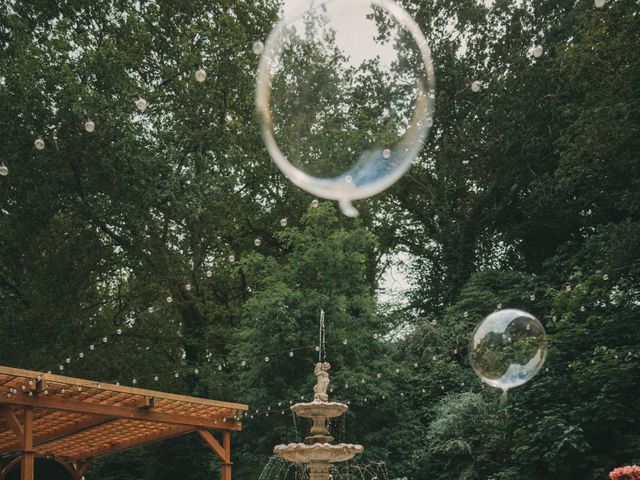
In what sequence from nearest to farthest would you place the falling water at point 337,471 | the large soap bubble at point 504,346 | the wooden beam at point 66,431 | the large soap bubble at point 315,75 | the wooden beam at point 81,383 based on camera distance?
the large soap bubble at point 315,75 → the large soap bubble at point 504,346 → the wooden beam at point 81,383 → the wooden beam at point 66,431 → the falling water at point 337,471

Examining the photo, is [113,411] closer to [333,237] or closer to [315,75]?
[315,75]

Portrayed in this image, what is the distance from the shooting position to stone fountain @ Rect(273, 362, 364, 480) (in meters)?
8.46

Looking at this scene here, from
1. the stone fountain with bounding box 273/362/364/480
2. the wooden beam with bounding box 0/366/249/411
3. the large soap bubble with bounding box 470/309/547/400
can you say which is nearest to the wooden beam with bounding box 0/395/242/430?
the wooden beam with bounding box 0/366/249/411

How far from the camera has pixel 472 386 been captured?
48.2 ft

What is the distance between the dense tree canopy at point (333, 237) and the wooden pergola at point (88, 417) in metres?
2.32

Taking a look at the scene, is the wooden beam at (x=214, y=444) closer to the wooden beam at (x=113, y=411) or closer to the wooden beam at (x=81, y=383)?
the wooden beam at (x=113, y=411)

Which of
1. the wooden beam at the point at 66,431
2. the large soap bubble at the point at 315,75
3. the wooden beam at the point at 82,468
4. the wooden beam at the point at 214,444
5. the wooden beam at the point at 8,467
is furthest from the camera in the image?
the wooden beam at the point at 82,468

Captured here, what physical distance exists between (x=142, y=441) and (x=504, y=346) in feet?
24.5

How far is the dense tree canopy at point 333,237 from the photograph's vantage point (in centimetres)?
1347

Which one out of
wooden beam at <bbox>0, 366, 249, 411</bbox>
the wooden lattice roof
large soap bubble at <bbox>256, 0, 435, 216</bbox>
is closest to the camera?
large soap bubble at <bbox>256, 0, 435, 216</bbox>

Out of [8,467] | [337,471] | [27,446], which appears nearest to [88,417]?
[27,446]

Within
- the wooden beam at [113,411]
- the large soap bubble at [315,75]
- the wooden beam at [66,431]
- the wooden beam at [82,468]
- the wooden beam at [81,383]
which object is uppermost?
the large soap bubble at [315,75]

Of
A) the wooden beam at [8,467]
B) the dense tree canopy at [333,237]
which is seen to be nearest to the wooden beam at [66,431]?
the wooden beam at [8,467]

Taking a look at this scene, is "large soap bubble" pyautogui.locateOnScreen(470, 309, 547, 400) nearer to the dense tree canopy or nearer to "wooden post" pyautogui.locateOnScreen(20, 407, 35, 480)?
the dense tree canopy
